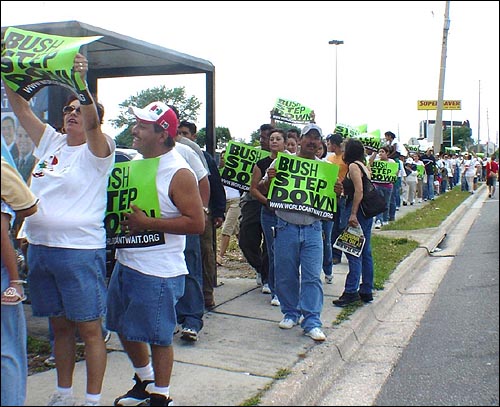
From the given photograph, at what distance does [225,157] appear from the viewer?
7582 millimetres

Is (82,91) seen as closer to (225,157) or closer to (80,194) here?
(80,194)

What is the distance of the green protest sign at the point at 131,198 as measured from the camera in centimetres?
377

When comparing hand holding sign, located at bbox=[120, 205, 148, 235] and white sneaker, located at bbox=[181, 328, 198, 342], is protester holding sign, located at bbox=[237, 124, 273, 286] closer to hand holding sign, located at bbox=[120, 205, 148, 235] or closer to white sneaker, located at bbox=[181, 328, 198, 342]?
white sneaker, located at bbox=[181, 328, 198, 342]

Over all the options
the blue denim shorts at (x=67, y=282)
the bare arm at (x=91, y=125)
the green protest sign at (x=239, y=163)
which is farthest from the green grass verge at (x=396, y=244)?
the bare arm at (x=91, y=125)

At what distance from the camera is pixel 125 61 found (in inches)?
259

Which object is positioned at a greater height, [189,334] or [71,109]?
[71,109]

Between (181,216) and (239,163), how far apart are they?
381cm

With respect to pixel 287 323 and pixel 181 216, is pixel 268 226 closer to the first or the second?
pixel 287 323

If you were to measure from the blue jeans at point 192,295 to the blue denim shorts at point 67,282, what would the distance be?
70.0 inches

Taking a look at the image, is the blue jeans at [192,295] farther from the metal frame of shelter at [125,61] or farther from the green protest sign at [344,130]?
the green protest sign at [344,130]

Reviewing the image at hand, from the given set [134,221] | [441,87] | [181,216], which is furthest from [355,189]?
[441,87]

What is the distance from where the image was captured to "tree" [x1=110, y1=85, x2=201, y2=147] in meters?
6.58

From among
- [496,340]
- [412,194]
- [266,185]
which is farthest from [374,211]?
[412,194]

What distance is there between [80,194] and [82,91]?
561mm
